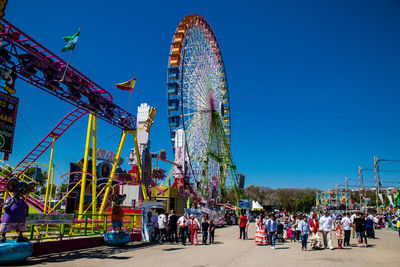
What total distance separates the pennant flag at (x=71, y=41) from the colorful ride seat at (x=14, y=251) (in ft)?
24.4

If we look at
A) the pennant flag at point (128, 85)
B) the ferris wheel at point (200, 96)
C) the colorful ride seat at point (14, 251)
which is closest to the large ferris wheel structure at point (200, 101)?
the ferris wheel at point (200, 96)

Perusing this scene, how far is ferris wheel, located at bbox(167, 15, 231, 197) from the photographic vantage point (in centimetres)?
2928

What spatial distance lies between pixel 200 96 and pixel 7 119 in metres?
24.0

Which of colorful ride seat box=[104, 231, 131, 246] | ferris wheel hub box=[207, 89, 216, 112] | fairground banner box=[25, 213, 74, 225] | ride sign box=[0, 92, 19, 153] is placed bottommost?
colorful ride seat box=[104, 231, 131, 246]

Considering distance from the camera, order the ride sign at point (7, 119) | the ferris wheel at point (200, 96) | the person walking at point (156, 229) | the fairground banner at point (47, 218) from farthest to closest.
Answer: the ferris wheel at point (200, 96) < the person walking at point (156, 229) < the ride sign at point (7, 119) < the fairground banner at point (47, 218)

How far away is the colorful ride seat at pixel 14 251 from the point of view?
8109mm

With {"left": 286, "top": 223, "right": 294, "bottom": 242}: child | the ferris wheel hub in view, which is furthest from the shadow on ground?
the ferris wheel hub

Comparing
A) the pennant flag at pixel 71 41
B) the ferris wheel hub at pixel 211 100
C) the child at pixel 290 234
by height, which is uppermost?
the ferris wheel hub at pixel 211 100

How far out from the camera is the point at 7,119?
414 inches

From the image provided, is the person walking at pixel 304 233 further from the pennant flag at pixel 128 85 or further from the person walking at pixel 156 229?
the pennant flag at pixel 128 85

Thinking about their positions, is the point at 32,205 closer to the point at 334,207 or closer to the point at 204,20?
the point at 204,20

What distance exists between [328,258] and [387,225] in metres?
34.3

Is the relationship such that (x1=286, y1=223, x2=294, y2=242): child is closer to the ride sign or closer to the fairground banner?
the fairground banner

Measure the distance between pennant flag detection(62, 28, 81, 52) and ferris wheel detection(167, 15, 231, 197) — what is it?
53.6 ft
